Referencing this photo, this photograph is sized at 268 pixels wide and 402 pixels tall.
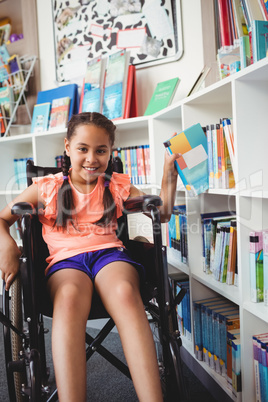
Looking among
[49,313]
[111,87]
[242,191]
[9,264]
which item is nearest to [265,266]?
[242,191]

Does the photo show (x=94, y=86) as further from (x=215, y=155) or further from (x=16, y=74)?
(x=215, y=155)

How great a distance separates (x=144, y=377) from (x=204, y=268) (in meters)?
0.70

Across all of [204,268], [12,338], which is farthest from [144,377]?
[204,268]

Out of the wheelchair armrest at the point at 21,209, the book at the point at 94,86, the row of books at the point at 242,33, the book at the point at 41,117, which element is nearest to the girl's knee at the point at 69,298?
the wheelchair armrest at the point at 21,209

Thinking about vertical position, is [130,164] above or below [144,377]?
above

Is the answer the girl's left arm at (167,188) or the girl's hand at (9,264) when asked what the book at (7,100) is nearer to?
the girl's left arm at (167,188)

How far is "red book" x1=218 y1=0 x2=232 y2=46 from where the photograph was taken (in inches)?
65.4

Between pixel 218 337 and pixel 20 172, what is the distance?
2.00 m

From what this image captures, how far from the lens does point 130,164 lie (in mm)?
2281

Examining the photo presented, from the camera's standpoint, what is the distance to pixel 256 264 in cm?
115

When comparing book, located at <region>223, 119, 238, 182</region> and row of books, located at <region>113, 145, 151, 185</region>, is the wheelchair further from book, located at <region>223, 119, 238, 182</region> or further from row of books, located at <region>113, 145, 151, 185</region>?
row of books, located at <region>113, 145, 151, 185</region>

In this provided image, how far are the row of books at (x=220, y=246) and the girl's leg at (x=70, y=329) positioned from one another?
1.78ft

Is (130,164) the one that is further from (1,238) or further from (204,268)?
(1,238)

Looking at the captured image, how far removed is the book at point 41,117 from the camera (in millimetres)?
2607
